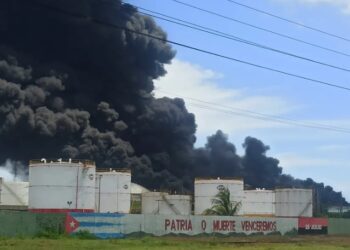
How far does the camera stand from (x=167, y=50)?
11712 centimetres

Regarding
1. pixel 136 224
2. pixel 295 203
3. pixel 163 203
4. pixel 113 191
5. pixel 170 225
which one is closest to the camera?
pixel 136 224

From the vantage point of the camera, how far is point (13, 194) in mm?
92000

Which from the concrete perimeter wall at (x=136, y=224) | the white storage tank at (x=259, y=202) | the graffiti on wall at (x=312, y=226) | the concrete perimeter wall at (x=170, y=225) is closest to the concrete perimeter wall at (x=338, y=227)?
the graffiti on wall at (x=312, y=226)

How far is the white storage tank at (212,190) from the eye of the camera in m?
89.8

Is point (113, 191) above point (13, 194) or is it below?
above

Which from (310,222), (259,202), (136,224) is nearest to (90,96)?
(259,202)

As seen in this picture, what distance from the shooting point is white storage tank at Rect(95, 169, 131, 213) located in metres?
86.2

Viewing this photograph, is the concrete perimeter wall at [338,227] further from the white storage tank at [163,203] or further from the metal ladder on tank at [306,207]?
the white storage tank at [163,203]

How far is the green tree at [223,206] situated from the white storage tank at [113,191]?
1122 cm

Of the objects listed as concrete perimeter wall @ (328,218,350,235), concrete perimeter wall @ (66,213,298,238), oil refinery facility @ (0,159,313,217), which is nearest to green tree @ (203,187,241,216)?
oil refinery facility @ (0,159,313,217)

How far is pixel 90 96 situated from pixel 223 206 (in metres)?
35.1

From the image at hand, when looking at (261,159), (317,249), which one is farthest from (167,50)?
(317,249)

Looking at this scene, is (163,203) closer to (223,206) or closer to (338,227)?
(223,206)

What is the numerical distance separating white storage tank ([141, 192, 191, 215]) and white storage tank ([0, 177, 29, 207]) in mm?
17067
